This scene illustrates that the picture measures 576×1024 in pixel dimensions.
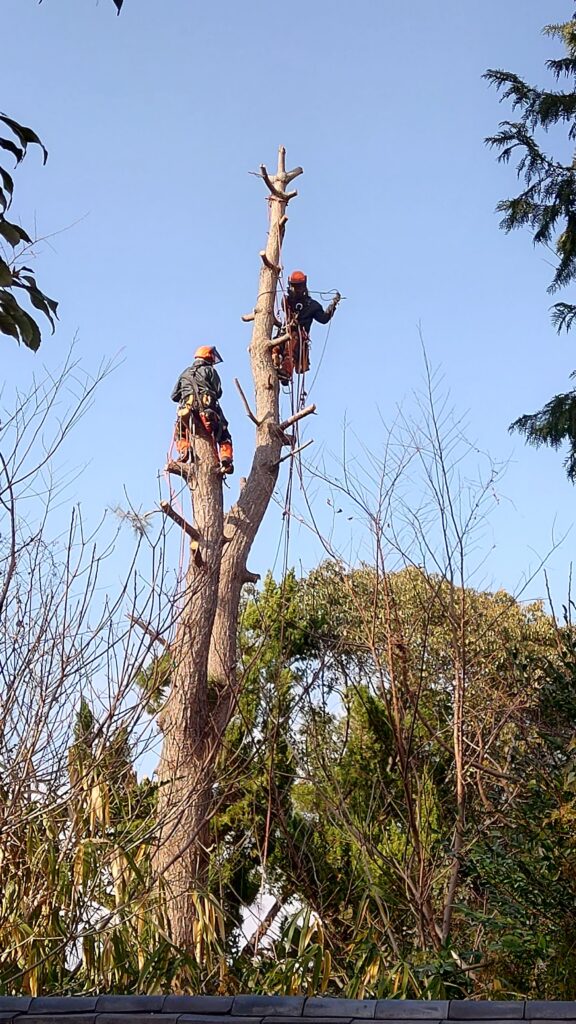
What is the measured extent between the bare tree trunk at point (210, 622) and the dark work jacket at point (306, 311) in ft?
0.71

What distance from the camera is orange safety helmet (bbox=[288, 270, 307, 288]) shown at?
795 centimetres

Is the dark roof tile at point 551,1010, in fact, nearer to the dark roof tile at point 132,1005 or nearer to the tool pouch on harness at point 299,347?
the dark roof tile at point 132,1005

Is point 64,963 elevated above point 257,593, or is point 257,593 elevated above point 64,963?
point 257,593

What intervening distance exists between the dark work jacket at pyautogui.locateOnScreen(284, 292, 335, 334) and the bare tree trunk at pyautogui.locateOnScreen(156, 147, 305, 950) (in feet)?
0.71

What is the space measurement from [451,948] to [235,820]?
163 inches

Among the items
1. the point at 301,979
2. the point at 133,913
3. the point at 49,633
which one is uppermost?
the point at 49,633

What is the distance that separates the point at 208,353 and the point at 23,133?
5588 mm

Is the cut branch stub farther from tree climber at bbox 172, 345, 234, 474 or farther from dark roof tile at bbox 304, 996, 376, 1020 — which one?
dark roof tile at bbox 304, 996, 376, 1020

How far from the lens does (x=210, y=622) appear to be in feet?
21.9

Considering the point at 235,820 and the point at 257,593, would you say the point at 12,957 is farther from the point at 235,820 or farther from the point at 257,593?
the point at 257,593

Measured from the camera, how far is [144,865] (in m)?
4.71

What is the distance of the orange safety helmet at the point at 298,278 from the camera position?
7.95m

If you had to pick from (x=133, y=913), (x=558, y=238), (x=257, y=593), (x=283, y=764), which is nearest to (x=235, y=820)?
(x=283, y=764)

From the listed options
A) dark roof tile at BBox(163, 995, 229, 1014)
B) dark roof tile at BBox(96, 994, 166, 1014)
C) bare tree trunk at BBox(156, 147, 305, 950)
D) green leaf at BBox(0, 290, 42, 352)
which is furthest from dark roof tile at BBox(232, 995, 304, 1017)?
green leaf at BBox(0, 290, 42, 352)
